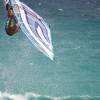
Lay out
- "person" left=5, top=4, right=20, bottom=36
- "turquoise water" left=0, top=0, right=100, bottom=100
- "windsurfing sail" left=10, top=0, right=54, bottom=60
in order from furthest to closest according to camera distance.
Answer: "turquoise water" left=0, top=0, right=100, bottom=100 < "person" left=5, top=4, right=20, bottom=36 < "windsurfing sail" left=10, top=0, right=54, bottom=60

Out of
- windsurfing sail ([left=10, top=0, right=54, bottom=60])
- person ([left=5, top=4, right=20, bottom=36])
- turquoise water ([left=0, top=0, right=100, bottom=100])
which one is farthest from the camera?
turquoise water ([left=0, top=0, right=100, bottom=100])

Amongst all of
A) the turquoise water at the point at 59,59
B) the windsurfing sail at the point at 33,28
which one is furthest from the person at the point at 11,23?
the turquoise water at the point at 59,59

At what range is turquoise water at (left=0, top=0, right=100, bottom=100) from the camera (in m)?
14.9

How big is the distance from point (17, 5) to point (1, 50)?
17.5 meters

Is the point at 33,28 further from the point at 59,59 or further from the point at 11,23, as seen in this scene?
the point at 59,59

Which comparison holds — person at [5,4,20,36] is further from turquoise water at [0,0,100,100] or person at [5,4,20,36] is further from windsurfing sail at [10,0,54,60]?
turquoise water at [0,0,100,100]

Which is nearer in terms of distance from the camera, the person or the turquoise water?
the person

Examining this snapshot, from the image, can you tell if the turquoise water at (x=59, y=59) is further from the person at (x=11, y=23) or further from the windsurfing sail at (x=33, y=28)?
the person at (x=11, y=23)

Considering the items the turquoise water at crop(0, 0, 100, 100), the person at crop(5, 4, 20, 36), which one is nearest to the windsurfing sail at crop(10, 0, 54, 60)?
the person at crop(5, 4, 20, 36)

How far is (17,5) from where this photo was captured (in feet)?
11.3

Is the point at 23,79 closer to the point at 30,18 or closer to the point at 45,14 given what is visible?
the point at 45,14

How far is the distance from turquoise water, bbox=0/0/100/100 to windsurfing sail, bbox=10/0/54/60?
10404mm

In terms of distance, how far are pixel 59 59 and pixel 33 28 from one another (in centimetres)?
1864

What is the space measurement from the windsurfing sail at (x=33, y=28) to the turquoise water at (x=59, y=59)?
34.1 feet
